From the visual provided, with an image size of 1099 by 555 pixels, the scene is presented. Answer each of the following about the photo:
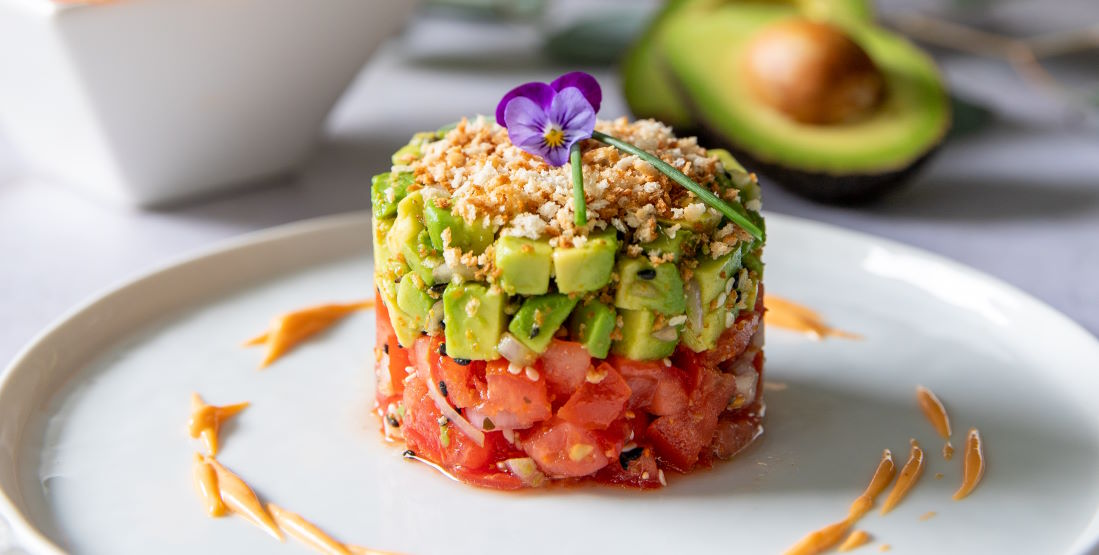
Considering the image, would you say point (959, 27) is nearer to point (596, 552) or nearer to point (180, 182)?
point (180, 182)

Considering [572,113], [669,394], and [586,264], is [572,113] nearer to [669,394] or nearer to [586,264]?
[586,264]

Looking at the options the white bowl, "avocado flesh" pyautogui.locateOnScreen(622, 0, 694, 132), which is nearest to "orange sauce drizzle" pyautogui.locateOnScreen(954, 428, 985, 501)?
"avocado flesh" pyautogui.locateOnScreen(622, 0, 694, 132)

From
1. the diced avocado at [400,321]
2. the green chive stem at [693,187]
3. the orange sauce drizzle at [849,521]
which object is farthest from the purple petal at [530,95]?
Result: the orange sauce drizzle at [849,521]

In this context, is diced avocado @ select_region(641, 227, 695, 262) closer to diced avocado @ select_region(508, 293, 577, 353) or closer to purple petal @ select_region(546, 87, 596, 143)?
diced avocado @ select_region(508, 293, 577, 353)

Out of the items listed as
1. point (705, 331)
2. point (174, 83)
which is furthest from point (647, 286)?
point (174, 83)

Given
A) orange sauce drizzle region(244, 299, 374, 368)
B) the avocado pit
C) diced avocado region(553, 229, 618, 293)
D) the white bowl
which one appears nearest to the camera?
diced avocado region(553, 229, 618, 293)
